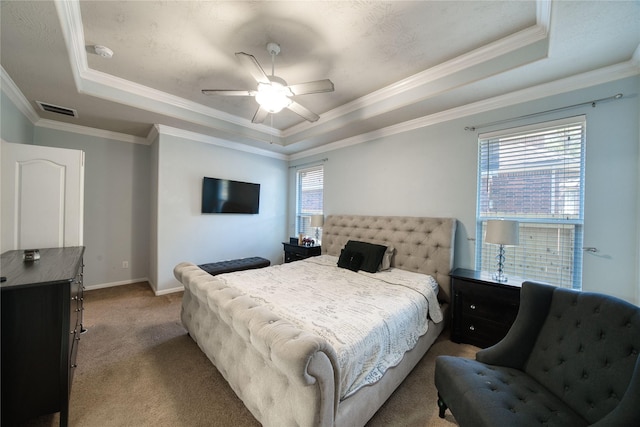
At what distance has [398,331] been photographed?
1.81 metres

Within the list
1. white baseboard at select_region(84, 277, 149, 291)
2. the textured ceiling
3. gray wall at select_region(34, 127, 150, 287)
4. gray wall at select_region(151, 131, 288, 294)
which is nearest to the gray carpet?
gray wall at select_region(151, 131, 288, 294)

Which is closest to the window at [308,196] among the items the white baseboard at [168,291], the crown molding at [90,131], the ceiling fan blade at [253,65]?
the white baseboard at [168,291]

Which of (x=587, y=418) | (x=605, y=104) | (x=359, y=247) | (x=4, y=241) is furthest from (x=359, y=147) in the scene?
(x=4, y=241)

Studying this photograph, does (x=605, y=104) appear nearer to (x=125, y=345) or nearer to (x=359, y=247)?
(x=359, y=247)

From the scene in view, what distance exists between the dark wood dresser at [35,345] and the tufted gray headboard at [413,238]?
3.07 metres

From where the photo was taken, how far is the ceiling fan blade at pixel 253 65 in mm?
1769

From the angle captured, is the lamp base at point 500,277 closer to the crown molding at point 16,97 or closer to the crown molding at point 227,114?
the crown molding at point 227,114

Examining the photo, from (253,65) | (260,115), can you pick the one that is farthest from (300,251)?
(253,65)

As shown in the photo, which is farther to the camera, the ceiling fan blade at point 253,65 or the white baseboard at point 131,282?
the white baseboard at point 131,282

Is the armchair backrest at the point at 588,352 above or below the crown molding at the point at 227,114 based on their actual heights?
below

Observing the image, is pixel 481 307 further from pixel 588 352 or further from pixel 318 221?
pixel 318 221

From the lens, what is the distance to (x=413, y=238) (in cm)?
310

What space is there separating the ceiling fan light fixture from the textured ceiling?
0.45 meters

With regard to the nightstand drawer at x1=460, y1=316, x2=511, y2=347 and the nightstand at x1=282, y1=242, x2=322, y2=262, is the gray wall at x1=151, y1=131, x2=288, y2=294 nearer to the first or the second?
the nightstand at x1=282, y1=242, x2=322, y2=262
